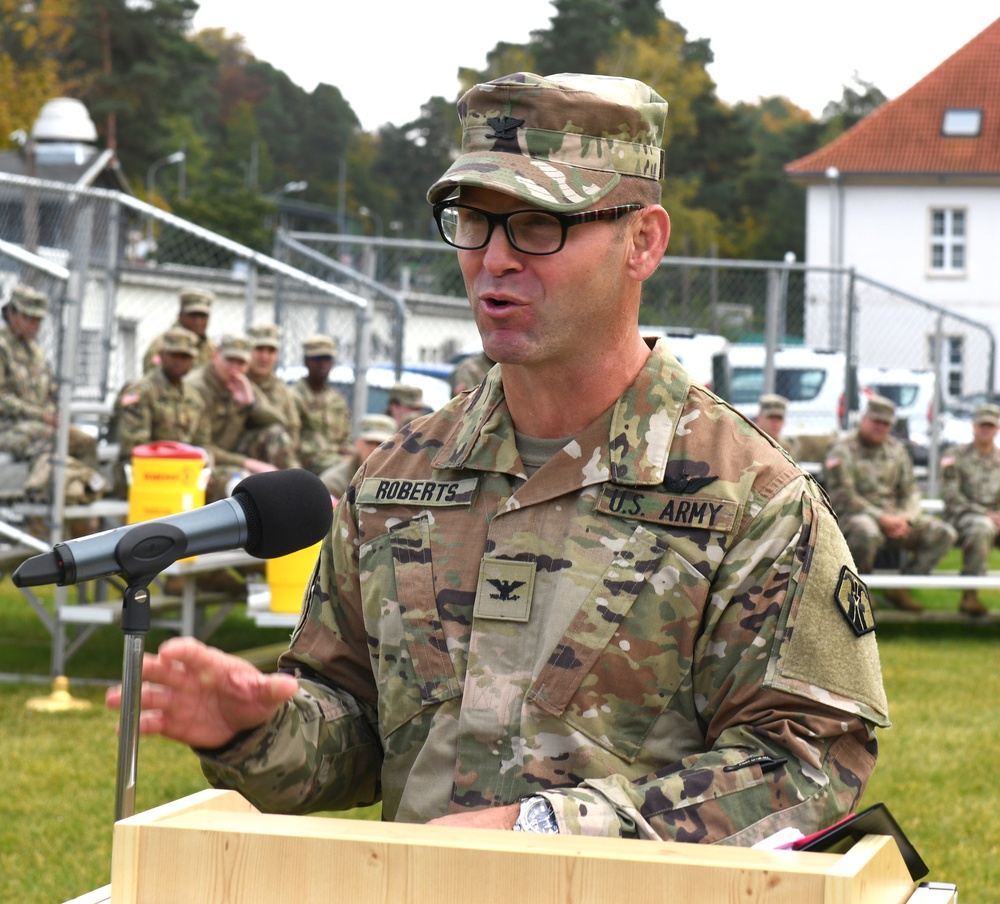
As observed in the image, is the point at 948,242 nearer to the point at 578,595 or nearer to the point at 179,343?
the point at 179,343

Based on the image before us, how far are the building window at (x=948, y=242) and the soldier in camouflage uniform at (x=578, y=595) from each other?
40388 millimetres

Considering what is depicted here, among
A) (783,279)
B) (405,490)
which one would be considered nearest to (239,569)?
(783,279)

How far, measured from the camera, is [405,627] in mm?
2498

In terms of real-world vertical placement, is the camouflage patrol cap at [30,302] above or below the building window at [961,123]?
below

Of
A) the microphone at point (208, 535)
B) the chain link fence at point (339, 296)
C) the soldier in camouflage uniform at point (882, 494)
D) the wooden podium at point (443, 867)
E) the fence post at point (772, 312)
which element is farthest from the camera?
the fence post at point (772, 312)

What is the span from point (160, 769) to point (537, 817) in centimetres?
553

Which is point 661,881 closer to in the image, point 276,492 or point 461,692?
point 461,692

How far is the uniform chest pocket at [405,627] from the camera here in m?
2.46

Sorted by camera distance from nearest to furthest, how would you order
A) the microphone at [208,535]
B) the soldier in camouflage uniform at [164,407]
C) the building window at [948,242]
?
the microphone at [208,535] → the soldier in camouflage uniform at [164,407] → the building window at [948,242]

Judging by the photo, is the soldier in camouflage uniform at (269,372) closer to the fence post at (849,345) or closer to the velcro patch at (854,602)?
the fence post at (849,345)

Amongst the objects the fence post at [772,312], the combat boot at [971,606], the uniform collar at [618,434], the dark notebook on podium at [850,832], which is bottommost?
the combat boot at [971,606]

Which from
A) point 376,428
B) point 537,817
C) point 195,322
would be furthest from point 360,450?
point 537,817

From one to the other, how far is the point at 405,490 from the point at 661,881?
1.04 meters

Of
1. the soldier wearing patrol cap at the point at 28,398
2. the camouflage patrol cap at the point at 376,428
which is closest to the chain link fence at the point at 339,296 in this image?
the soldier wearing patrol cap at the point at 28,398
